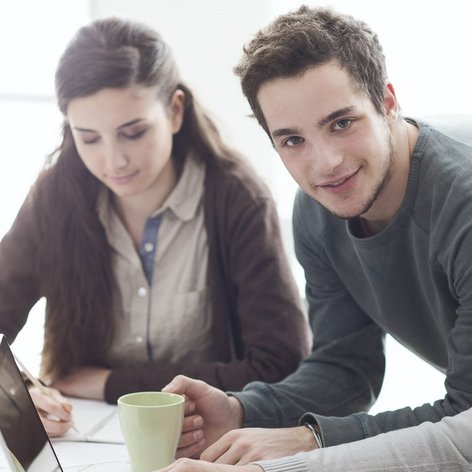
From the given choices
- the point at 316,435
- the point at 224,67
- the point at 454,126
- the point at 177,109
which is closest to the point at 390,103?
the point at 454,126

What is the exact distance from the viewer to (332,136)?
1.20 m

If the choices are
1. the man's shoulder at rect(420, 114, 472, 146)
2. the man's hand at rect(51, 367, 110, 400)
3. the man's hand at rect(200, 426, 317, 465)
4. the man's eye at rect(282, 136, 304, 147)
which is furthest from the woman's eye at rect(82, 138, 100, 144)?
the man's hand at rect(200, 426, 317, 465)

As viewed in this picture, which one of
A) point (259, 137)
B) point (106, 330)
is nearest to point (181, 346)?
point (106, 330)

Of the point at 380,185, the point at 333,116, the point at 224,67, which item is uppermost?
the point at 224,67

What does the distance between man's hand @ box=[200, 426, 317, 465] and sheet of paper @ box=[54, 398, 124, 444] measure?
0.72ft

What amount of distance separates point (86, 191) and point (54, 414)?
62 cm

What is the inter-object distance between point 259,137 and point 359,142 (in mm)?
1722

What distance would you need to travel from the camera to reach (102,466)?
1153mm

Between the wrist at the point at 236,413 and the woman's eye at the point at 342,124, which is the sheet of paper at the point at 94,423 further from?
the woman's eye at the point at 342,124

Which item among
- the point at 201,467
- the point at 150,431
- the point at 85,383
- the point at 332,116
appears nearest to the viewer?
the point at 201,467

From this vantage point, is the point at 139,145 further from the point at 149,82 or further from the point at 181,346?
the point at 181,346

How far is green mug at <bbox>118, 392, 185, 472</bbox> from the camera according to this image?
1.06 metres

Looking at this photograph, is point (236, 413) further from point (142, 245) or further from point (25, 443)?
point (142, 245)

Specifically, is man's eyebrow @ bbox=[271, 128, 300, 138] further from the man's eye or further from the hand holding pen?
the hand holding pen
